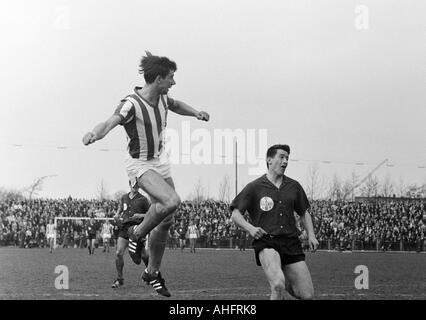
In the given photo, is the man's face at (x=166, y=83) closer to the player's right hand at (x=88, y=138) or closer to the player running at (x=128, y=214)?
the player's right hand at (x=88, y=138)

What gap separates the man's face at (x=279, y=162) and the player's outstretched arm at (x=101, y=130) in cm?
177

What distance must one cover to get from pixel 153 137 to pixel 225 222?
1245 inches

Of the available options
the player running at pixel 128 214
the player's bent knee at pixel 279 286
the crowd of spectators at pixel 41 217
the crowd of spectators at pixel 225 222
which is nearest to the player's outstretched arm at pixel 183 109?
the player's bent knee at pixel 279 286

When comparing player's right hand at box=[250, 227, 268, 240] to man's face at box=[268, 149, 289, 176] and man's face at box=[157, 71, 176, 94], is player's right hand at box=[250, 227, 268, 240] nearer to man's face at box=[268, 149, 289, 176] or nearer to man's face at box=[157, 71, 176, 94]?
man's face at box=[268, 149, 289, 176]

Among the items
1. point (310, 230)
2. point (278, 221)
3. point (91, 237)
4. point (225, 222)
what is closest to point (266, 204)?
point (278, 221)

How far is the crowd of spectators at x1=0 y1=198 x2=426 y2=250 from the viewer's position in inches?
1513

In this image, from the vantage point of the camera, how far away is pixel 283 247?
821 centimetres

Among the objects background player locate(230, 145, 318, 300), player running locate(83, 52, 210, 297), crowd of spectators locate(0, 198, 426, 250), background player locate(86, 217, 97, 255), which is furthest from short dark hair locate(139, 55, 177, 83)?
crowd of spectators locate(0, 198, 426, 250)

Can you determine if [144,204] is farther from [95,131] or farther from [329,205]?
[329,205]

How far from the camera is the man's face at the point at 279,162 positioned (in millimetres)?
8291
